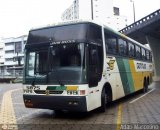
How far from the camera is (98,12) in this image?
409ft

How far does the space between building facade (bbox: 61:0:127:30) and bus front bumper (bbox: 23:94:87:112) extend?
107 m

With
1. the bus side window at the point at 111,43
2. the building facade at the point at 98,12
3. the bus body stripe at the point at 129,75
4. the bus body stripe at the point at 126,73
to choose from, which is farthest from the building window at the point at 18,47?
the bus side window at the point at 111,43

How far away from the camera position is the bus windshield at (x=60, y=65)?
10180 millimetres

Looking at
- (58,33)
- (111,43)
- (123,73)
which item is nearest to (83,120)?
(58,33)

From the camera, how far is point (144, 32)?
147 ft

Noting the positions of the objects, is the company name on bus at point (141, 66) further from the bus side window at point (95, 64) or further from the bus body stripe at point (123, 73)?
the bus side window at point (95, 64)

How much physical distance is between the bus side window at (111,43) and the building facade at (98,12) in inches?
4066

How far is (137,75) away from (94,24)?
7.78 meters

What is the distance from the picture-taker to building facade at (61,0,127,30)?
118 metres

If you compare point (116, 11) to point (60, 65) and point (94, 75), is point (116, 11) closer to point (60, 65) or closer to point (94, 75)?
point (94, 75)

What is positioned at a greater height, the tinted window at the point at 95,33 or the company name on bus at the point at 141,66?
the tinted window at the point at 95,33

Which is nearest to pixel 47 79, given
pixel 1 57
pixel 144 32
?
pixel 144 32

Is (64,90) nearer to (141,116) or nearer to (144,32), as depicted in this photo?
(141,116)

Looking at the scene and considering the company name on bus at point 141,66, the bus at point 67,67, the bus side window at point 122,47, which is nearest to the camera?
the bus at point 67,67
